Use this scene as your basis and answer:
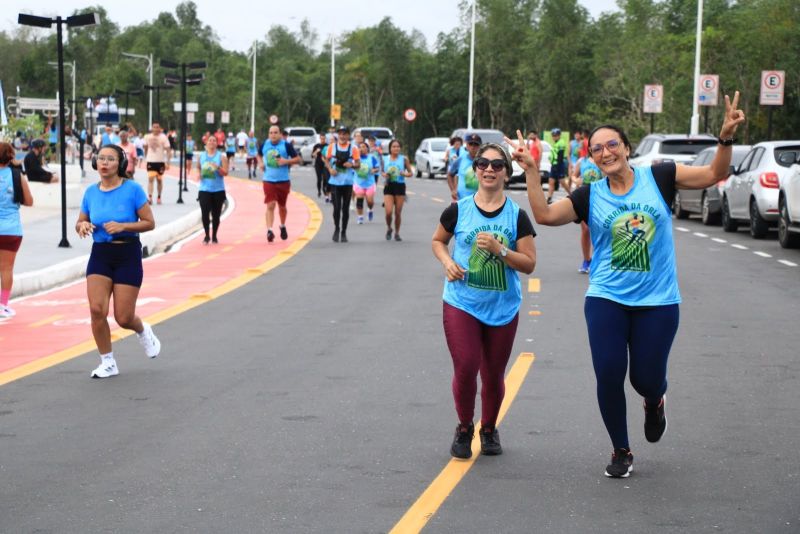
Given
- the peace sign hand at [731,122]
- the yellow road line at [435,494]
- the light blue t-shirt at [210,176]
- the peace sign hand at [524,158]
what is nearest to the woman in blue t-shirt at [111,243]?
the yellow road line at [435,494]

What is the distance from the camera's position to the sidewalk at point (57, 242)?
642 inches

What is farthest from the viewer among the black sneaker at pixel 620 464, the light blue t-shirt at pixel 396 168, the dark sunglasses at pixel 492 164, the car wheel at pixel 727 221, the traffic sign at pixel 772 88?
the traffic sign at pixel 772 88

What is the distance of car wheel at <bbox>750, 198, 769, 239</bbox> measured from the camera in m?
23.7

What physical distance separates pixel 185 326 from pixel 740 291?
634cm

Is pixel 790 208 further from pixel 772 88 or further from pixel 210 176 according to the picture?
pixel 772 88

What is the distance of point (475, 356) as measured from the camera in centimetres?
727

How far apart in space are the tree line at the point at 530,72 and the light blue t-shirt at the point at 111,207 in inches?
1284

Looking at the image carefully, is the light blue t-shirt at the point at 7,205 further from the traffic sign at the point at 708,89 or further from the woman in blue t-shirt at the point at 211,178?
the traffic sign at the point at 708,89

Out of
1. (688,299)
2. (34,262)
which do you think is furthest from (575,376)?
(34,262)

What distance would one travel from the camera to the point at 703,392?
945 centimetres

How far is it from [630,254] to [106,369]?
15.1ft

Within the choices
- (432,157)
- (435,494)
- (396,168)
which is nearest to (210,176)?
(396,168)

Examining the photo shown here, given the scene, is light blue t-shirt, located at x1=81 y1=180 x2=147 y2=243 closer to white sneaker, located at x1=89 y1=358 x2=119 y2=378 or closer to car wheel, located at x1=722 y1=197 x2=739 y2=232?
white sneaker, located at x1=89 y1=358 x2=119 y2=378

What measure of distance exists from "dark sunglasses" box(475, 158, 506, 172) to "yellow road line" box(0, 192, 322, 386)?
4.26 metres
